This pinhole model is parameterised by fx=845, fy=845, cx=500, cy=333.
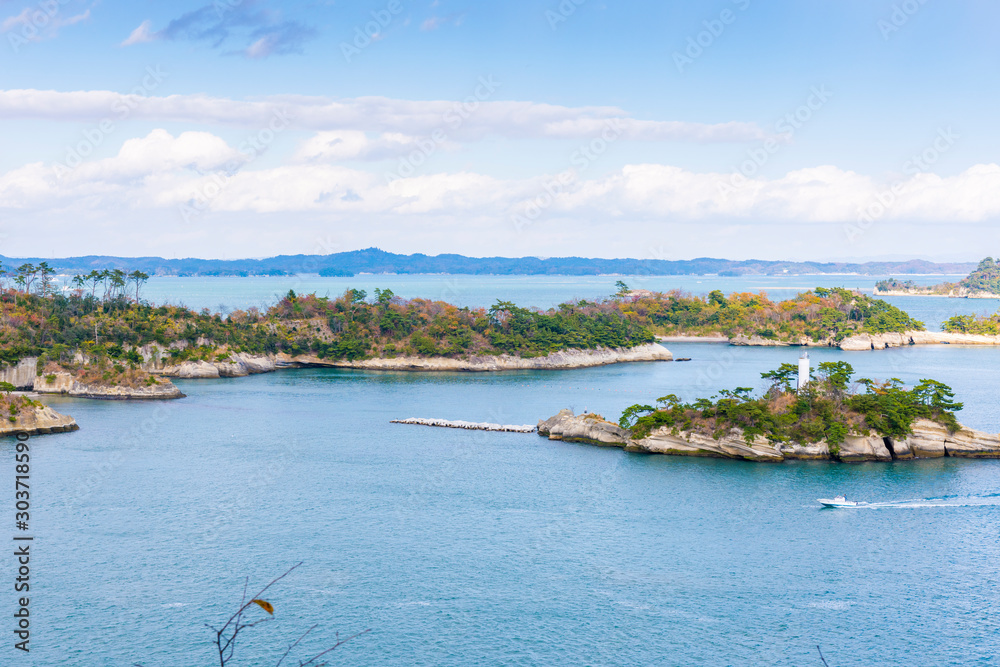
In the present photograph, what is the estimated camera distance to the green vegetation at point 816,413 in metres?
40.4

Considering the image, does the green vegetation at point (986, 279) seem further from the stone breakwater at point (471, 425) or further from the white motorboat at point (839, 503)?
the white motorboat at point (839, 503)

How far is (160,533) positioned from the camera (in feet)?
95.9

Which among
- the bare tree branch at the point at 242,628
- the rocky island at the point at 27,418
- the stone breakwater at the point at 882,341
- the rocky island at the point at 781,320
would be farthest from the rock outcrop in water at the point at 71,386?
the stone breakwater at the point at 882,341

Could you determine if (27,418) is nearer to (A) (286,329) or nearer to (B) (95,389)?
(B) (95,389)

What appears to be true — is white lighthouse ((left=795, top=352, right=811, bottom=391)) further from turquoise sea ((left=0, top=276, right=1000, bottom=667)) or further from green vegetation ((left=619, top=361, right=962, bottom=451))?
turquoise sea ((left=0, top=276, right=1000, bottom=667))

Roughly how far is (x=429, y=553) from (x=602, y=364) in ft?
195

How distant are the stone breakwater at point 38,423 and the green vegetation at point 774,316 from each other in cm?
7279

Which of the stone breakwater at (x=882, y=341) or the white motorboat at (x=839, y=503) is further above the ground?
the stone breakwater at (x=882, y=341)

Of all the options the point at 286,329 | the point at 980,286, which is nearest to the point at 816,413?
the point at 286,329

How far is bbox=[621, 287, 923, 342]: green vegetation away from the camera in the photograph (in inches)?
3964

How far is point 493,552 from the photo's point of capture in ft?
90.8

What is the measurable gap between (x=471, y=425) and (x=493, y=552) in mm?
22505

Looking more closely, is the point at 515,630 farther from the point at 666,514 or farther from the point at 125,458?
the point at 125,458

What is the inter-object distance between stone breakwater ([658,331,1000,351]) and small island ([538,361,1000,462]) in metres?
56.7
